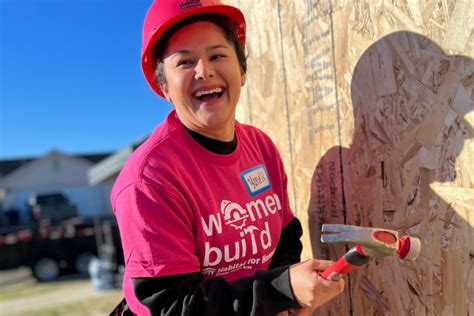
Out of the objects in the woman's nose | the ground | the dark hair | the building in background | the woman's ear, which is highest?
the dark hair

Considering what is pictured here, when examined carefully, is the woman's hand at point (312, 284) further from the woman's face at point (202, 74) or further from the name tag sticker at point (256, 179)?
the woman's face at point (202, 74)

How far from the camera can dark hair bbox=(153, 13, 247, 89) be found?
5.98 feet

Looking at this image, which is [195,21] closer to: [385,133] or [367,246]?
[385,133]

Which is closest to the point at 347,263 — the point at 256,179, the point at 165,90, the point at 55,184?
the point at 256,179

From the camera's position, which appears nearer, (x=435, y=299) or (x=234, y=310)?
(x=234, y=310)

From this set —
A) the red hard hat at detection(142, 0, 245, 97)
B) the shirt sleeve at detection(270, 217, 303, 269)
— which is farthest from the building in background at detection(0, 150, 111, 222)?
the red hard hat at detection(142, 0, 245, 97)

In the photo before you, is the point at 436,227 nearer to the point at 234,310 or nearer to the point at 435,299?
the point at 435,299

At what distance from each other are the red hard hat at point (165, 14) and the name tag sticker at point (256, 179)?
0.60m

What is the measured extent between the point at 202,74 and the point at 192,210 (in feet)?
1.66

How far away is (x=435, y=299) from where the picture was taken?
66.8 inches

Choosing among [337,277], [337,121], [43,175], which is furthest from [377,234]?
[43,175]

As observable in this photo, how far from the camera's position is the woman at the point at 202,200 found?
1.57m

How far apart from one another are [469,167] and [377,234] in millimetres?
411

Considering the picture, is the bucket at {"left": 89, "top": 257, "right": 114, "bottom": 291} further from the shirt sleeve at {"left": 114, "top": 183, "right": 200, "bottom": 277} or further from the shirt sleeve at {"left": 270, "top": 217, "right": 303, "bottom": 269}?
the shirt sleeve at {"left": 114, "top": 183, "right": 200, "bottom": 277}
